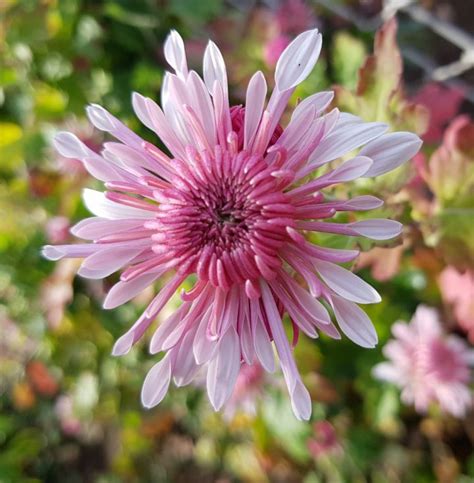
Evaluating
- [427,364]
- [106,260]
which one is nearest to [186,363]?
[106,260]

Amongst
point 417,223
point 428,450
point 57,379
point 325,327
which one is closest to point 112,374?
point 57,379

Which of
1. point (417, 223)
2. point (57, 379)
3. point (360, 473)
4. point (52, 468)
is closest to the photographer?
point (417, 223)

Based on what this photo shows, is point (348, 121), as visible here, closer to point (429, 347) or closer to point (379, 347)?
point (429, 347)

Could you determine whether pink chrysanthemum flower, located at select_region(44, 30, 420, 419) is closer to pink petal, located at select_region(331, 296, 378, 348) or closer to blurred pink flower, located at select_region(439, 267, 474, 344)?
pink petal, located at select_region(331, 296, 378, 348)

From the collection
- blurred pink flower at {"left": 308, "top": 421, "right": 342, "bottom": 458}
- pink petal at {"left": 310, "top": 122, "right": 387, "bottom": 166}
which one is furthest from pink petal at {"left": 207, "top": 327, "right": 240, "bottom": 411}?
blurred pink flower at {"left": 308, "top": 421, "right": 342, "bottom": 458}

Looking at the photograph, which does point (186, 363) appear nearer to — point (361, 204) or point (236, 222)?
point (236, 222)

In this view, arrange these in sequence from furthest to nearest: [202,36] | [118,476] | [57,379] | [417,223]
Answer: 1. [118,476]
2. [57,379]
3. [202,36]
4. [417,223]

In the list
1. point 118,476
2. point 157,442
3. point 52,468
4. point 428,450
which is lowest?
point 52,468
